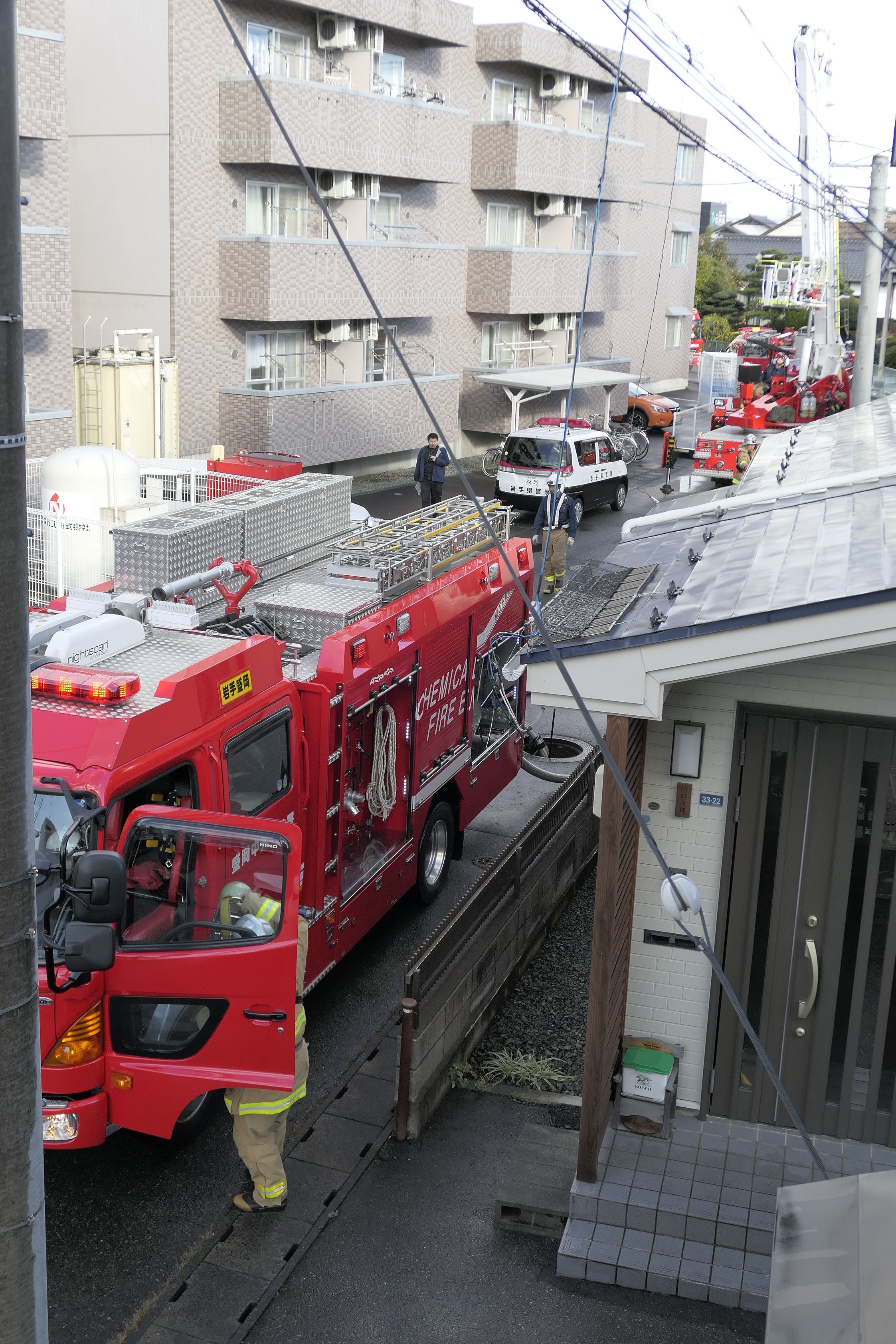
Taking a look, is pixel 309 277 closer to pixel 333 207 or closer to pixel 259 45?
pixel 333 207

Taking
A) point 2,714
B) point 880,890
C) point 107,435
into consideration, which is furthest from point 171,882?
point 107,435

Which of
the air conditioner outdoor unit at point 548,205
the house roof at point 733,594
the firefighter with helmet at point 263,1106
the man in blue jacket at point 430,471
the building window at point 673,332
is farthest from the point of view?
the building window at point 673,332

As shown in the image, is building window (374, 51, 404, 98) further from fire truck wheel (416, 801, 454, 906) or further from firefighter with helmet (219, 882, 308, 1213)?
firefighter with helmet (219, 882, 308, 1213)

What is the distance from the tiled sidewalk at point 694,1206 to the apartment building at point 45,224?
1681cm

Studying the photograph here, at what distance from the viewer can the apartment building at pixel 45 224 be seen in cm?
2005

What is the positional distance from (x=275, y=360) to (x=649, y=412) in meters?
16.3

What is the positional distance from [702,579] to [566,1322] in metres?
3.73

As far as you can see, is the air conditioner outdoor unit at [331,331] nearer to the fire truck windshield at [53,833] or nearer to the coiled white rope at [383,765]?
the coiled white rope at [383,765]

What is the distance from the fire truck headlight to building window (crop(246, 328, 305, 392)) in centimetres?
2276

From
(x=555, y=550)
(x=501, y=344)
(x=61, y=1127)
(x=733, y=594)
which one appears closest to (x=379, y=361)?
(x=501, y=344)

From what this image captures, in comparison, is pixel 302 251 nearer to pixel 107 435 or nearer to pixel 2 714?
pixel 107 435

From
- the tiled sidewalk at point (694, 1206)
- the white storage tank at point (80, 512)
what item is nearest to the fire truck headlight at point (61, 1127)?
the tiled sidewalk at point (694, 1206)

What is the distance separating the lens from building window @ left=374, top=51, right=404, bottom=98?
2947cm

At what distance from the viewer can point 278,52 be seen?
27141 mm
